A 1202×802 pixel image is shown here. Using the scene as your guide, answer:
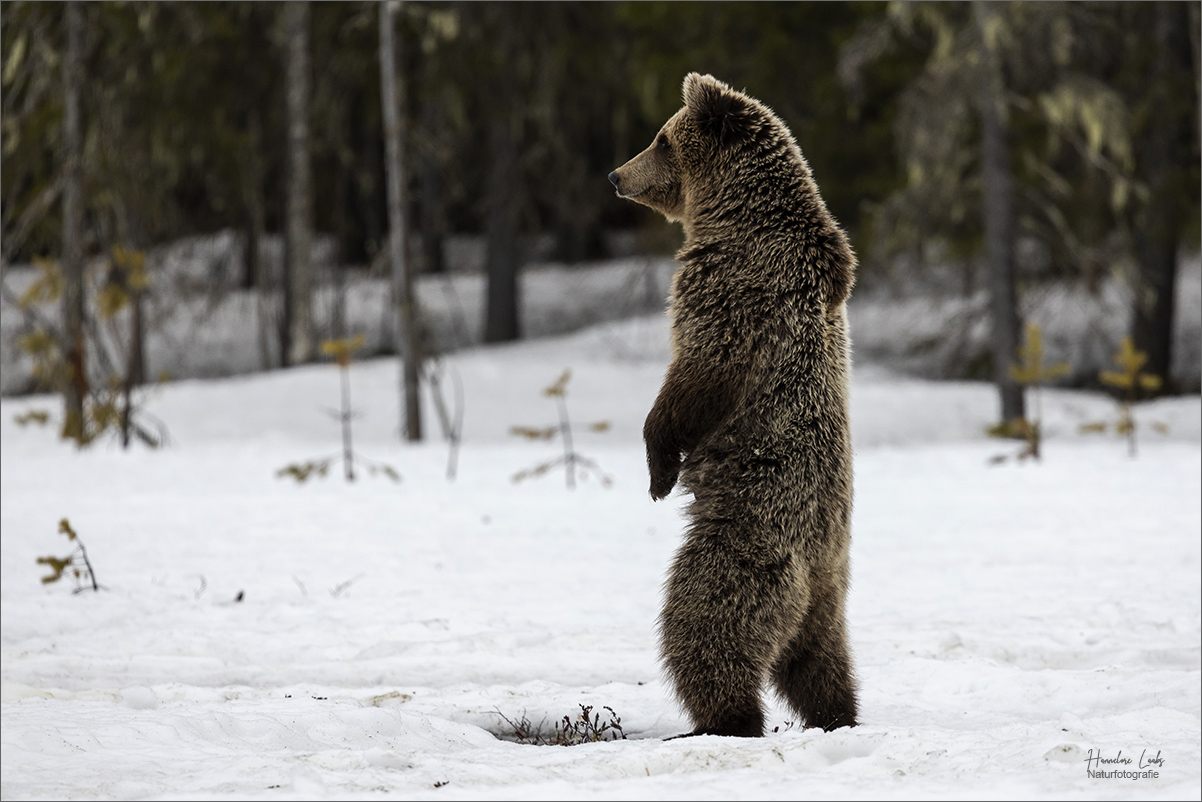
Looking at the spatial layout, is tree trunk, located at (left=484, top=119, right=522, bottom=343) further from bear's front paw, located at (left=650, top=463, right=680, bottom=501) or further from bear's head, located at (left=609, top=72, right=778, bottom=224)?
bear's front paw, located at (left=650, top=463, right=680, bottom=501)

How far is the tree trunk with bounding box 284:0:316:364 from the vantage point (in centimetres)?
1628

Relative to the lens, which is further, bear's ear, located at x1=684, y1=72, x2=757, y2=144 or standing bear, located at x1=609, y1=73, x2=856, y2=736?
bear's ear, located at x1=684, y1=72, x2=757, y2=144

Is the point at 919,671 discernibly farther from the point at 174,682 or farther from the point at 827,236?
the point at 174,682

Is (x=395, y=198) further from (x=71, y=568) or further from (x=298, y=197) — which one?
(x=71, y=568)

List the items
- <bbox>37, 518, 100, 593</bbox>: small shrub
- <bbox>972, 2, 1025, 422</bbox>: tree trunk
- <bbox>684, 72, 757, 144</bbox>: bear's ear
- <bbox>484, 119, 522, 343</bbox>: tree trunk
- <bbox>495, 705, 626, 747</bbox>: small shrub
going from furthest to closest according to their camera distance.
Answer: <bbox>484, 119, 522, 343</bbox>: tree trunk
<bbox>972, 2, 1025, 422</bbox>: tree trunk
<bbox>37, 518, 100, 593</bbox>: small shrub
<bbox>495, 705, 626, 747</bbox>: small shrub
<bbox>684, 72, 757, 144</bbox>: bear's ear

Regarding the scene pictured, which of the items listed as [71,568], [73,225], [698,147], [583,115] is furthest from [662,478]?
[583,115]

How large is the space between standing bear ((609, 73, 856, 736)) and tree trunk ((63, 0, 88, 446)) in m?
9.57

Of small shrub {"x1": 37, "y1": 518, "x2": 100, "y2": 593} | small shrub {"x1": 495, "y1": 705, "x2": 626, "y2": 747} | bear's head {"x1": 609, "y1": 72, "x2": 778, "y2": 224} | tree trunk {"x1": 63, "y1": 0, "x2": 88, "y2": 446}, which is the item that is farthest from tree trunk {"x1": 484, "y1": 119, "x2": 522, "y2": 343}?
small shrub {"x1": 495, "y1": 705, "x2": 626, "y2": 747}

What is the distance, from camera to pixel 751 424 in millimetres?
3967

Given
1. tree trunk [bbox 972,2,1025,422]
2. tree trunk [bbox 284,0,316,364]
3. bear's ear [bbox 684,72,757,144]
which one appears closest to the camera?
bear's ear [bbox 684,72,757,144]

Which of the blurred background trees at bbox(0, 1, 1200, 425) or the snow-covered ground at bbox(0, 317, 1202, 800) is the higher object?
the blurred background trees at bbox(0, 1, 1200, 425)

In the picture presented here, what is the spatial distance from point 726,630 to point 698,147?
1655mm

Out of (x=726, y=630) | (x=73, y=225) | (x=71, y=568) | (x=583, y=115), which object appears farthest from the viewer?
(x=583, y=115)

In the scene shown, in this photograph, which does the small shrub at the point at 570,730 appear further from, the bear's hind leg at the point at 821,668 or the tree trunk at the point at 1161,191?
the tree trunk at the point at 1161,191
